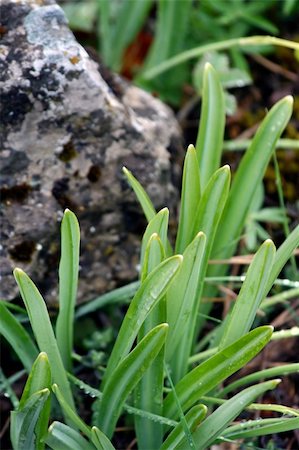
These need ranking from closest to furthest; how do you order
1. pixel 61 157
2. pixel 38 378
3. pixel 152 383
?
pixel 38 378, pixel 152 383, pixel 61 157

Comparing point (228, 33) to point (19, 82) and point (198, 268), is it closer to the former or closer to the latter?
point (19, 82)

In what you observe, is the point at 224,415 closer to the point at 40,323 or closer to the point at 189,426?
the point at 189,426

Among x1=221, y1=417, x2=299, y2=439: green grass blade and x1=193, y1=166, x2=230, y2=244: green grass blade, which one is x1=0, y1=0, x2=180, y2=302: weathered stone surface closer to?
x1=193, y1=166, x2=230, y2=244: green grass blade

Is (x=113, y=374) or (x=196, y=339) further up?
(x=113, y=374)

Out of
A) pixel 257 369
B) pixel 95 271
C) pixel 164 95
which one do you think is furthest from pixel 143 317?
pixel 164 95

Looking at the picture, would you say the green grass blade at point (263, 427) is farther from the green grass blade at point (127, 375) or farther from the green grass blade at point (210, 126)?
the green grass blade at point (210, 126)

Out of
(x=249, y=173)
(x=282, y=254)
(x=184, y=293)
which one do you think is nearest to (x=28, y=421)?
→ (x=184, y=293)
